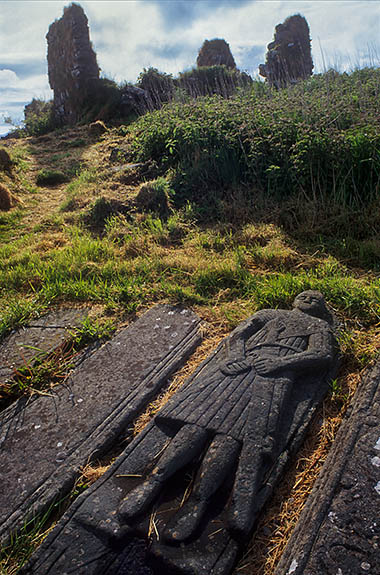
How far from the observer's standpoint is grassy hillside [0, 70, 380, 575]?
2822 millimetres

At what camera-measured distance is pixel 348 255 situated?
3830mm

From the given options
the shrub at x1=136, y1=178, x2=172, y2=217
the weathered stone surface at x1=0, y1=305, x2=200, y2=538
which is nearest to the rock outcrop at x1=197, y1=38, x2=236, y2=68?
the shrub at x1=136, y1=178, x2=172, y2=217

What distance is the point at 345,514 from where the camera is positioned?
1.57 meters

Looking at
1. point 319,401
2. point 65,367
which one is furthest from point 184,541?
point 65,367

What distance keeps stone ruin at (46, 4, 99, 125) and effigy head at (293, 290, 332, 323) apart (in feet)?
46.4

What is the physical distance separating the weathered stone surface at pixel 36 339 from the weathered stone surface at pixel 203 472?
119 cm

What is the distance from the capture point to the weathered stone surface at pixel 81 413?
76.7 inches

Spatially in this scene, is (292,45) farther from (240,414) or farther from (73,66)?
(240,414)

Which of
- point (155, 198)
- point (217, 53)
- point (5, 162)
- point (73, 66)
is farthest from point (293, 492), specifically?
point (217, 53)

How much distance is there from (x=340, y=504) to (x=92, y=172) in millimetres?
7227

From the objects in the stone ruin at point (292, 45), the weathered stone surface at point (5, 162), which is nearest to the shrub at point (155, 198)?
the weathered stone surface at point (5, 162)

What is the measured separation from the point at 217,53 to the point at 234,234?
61.3ft

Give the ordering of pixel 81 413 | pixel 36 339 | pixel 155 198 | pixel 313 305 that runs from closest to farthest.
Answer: pixel 81 413, pixel 313 305, pixel 36 339, pixel 155 198

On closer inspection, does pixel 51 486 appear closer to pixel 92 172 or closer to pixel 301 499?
pixel 301 499
